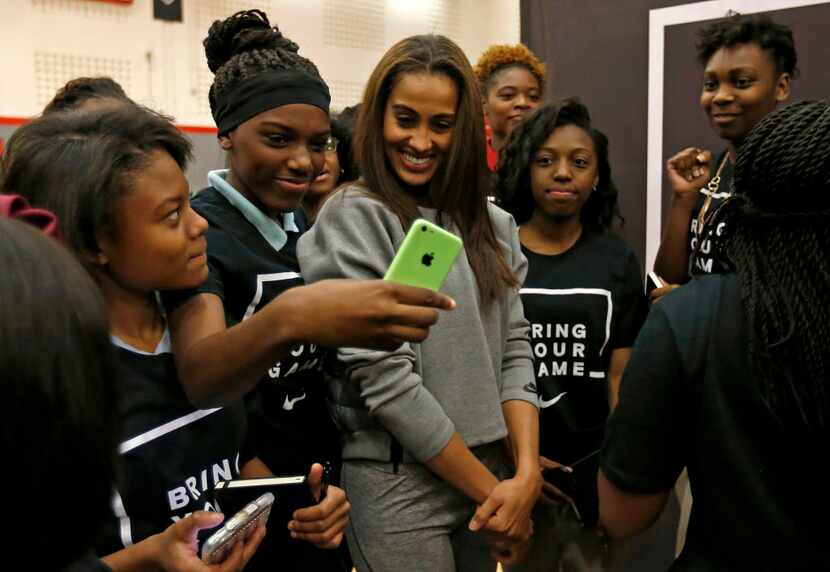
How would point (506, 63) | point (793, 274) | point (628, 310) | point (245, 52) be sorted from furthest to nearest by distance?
point (506, 63)
point (628, 310)
point (245, 52)
point (793, 274)

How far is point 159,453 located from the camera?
1.11 meters

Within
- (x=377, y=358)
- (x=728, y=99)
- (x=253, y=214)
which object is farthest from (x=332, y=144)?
(x=377, y=358)

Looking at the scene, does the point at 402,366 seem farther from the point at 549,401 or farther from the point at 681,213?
the point at 681,213

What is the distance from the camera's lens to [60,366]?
475mm

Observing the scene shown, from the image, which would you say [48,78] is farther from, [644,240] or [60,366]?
[60,366]

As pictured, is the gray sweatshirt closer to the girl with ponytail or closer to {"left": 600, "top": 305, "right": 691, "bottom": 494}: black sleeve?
the girl with ponytail

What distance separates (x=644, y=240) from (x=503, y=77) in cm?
118

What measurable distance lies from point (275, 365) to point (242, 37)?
792 mm

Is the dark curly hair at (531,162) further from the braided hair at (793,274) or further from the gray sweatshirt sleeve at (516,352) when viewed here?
the braided hair at (793,274)

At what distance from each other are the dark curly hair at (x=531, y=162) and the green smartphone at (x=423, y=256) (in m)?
1.24

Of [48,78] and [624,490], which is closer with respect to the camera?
[624,490]

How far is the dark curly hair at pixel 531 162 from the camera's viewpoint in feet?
7.18

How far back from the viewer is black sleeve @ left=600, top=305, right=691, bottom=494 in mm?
988

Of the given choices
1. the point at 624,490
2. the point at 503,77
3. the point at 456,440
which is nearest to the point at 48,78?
the point at 503,77
